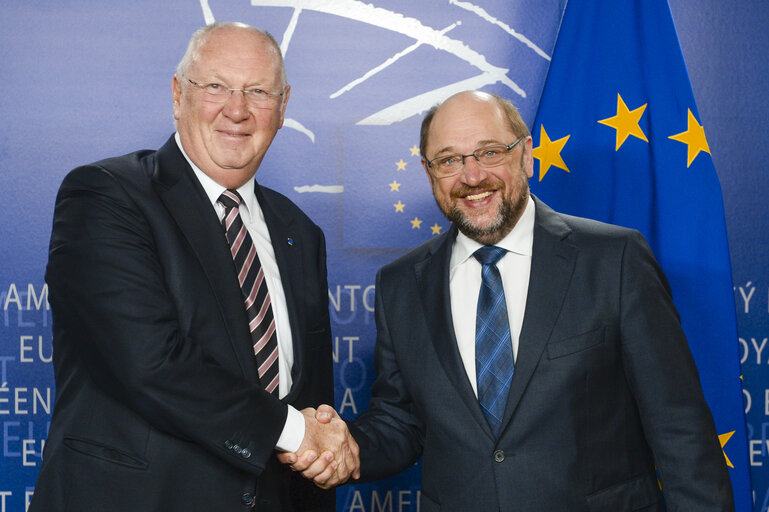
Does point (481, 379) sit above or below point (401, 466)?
above

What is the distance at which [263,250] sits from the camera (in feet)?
7.46

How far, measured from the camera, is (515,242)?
209cm

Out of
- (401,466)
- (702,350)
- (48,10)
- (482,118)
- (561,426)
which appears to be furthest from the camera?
(48,10)

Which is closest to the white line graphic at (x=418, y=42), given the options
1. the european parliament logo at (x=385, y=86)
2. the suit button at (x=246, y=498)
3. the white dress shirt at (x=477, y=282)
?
the european parliament logo at (x=385, y=86)

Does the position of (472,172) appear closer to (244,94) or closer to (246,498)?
(244,94)

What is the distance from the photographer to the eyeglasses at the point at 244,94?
7.18ft

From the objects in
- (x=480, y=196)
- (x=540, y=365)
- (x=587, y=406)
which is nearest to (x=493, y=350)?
(x=540, y=365)

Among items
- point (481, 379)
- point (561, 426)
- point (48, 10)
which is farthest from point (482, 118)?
point (48, 10)

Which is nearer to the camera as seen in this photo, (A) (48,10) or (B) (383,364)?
(B) (383,364)

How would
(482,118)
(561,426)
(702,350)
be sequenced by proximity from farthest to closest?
(702,350)
(482,118)
(561,426)

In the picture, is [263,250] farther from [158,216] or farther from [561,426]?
[561,426]

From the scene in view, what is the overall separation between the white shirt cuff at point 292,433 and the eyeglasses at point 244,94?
3.05ft

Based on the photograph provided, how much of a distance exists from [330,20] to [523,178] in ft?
4.67

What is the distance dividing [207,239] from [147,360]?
0.38 metres
